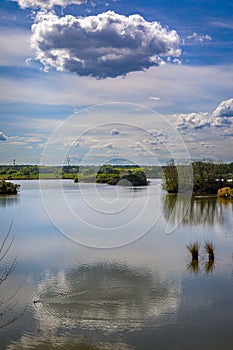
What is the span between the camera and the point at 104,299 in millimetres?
7176

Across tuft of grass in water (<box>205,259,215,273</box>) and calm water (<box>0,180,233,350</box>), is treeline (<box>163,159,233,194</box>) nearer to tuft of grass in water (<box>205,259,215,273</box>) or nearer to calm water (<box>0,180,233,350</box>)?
calm water (<box>0,180,233,350</box>)

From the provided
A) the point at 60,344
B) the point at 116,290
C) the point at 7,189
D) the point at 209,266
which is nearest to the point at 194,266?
the point at 209,266

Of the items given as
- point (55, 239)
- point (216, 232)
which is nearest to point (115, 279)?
point (55, 239)

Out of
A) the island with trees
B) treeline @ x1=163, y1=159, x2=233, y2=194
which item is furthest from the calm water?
the island with trees

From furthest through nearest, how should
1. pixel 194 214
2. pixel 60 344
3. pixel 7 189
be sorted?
pixel 7 189 → pixel 194 214 → pixel 60 344

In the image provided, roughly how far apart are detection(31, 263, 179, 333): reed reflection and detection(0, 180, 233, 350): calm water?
0.05ft

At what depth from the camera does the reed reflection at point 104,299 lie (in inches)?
248

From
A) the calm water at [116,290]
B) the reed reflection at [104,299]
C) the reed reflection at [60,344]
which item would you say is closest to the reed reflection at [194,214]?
the calm water at [116,290]

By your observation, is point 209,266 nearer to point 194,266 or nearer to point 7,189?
point 194,266

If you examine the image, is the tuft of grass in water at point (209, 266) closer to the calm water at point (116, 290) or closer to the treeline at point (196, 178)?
the calm water at point (116, 290)

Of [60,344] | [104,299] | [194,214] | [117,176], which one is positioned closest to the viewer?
[60,344]

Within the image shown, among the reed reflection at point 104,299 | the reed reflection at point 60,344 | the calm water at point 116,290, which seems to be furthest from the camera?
the reed reflection at point 104,299

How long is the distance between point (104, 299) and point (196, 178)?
26940 millimetres

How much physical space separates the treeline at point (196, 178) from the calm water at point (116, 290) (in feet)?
57.2
